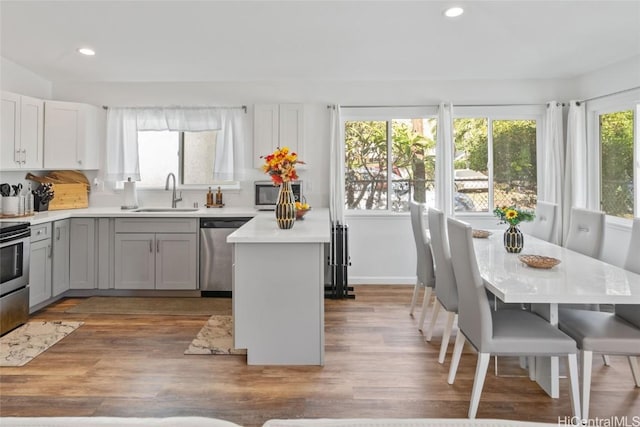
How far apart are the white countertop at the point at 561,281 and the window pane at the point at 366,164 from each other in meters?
2.28

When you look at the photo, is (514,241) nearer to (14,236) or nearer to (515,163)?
(515,163)

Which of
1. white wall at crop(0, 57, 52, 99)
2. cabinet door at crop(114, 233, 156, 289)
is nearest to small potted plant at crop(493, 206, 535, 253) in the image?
cabinet door at crop(114, 233, 156, 289)

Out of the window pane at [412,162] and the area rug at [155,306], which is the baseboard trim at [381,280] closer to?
the window pane at [412,162]

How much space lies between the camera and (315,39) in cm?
367

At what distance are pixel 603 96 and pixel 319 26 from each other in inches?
120

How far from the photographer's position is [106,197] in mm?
5082

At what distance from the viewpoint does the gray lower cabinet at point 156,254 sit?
4.45 metres

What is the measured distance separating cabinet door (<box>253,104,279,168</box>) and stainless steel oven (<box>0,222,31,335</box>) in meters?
2.32

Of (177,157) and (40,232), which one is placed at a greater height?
(177,157)

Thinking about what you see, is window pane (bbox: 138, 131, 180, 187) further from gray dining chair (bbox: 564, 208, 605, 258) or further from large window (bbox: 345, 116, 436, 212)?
gray dining chair (bbox: 564, 208, 605, 258)

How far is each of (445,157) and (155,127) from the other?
333 cm

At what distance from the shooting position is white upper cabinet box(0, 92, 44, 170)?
396 centimetres

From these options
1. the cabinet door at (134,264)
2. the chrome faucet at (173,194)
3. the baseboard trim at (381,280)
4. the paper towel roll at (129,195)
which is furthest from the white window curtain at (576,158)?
the paper towel roll at (129,195)

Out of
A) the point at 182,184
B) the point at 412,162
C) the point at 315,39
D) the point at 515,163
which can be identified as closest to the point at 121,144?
the point at 182,184
